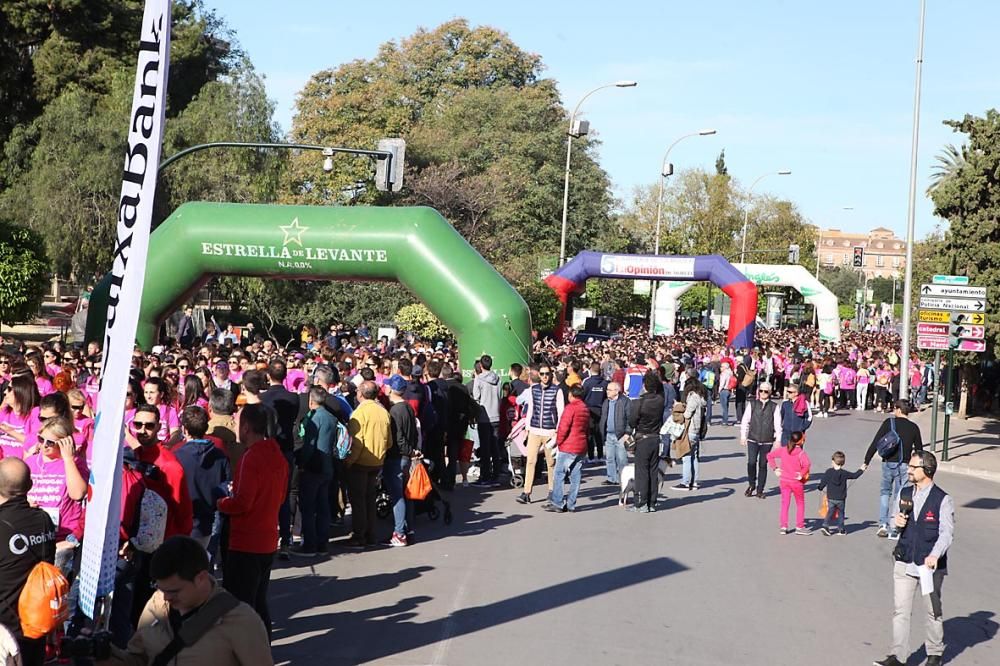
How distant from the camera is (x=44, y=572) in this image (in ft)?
18.2

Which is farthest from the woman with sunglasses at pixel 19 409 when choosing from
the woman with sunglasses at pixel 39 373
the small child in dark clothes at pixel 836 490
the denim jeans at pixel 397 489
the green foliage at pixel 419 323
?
the green foliage at pixel 419 323

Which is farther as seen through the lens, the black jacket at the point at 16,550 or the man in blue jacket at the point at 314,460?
the man in blue jacket at the point at 314,460

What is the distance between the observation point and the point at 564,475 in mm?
13984

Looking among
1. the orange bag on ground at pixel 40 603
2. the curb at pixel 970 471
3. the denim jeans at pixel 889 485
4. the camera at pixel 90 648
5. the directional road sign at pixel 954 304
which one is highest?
the directional road sign at pixel 954 304

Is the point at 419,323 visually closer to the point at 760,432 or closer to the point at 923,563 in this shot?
the point at 760,432

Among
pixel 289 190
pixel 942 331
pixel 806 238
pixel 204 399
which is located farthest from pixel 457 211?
pixel 806 238

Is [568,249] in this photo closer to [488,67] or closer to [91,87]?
[488,67]

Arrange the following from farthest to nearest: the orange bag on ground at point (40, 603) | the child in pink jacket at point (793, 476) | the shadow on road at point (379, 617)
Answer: the child in pink jacket at point (793, 476), the shadow on road at point (379, 617), the orange bag on ground at point (40, 603)

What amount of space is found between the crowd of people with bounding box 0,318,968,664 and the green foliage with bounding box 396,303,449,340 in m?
9.84

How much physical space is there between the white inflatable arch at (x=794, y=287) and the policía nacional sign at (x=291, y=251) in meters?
27.3

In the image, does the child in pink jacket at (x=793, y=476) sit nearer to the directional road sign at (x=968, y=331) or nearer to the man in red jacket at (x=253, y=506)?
the man in red jacket at (x=253, y=506)

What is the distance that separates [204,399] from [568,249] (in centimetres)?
4926

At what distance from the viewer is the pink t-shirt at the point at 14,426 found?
8735 mm

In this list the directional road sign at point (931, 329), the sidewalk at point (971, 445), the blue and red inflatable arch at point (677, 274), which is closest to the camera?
the sidewalk at point (971, 445)
